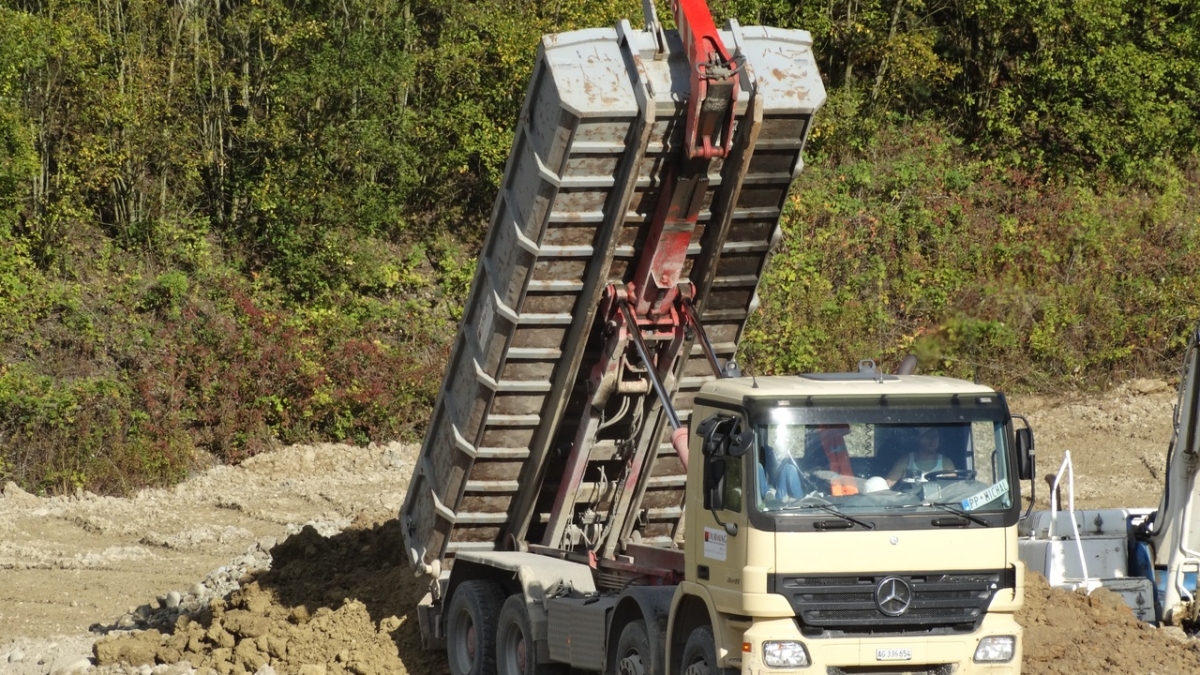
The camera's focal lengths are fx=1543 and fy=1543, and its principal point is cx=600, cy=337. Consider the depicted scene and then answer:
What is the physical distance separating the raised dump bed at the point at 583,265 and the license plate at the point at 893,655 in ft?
10.7

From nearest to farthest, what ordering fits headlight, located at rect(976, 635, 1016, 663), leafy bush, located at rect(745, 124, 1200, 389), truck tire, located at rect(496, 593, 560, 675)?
headlight, located at rect(976, 635, 1016, 663), truck tire, located at rect(496, 593, 560, 675), leafy bush, located at rect(745, 124, 1200, 389)

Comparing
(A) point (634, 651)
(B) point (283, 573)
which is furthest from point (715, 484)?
(B) point (283, 573)

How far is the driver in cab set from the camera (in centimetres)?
823

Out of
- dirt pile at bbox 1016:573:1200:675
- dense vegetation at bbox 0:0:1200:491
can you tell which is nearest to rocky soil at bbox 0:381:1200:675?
dirt pile at bbox 1016:573:1200:675

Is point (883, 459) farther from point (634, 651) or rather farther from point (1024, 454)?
point (634, 651)

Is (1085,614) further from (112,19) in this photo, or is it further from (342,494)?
(112,19)

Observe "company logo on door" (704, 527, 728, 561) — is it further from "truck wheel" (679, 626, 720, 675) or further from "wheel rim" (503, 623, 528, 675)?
"wheel rim" (503, 623, 528, 675)

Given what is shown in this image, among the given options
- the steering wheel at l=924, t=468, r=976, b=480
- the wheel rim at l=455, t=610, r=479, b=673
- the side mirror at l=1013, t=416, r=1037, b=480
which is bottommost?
the wheel rim at l=455, t=610, r=479, b=673

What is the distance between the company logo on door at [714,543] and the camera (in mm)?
8289

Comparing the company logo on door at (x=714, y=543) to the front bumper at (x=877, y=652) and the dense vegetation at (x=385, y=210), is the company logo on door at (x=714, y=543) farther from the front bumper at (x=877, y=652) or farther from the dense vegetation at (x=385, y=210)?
the dense vegetation at (x=385, y=210)

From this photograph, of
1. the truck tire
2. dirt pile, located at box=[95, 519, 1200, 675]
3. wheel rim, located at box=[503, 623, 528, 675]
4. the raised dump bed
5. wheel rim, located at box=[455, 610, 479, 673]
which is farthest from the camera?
wheel rim, located at box=[455, 610, 479, 673]

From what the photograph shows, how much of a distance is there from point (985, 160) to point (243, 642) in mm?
20629

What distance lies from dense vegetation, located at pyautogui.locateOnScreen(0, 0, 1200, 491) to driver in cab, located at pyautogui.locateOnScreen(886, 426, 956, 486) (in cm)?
1183

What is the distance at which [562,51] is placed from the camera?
954 centimetres
